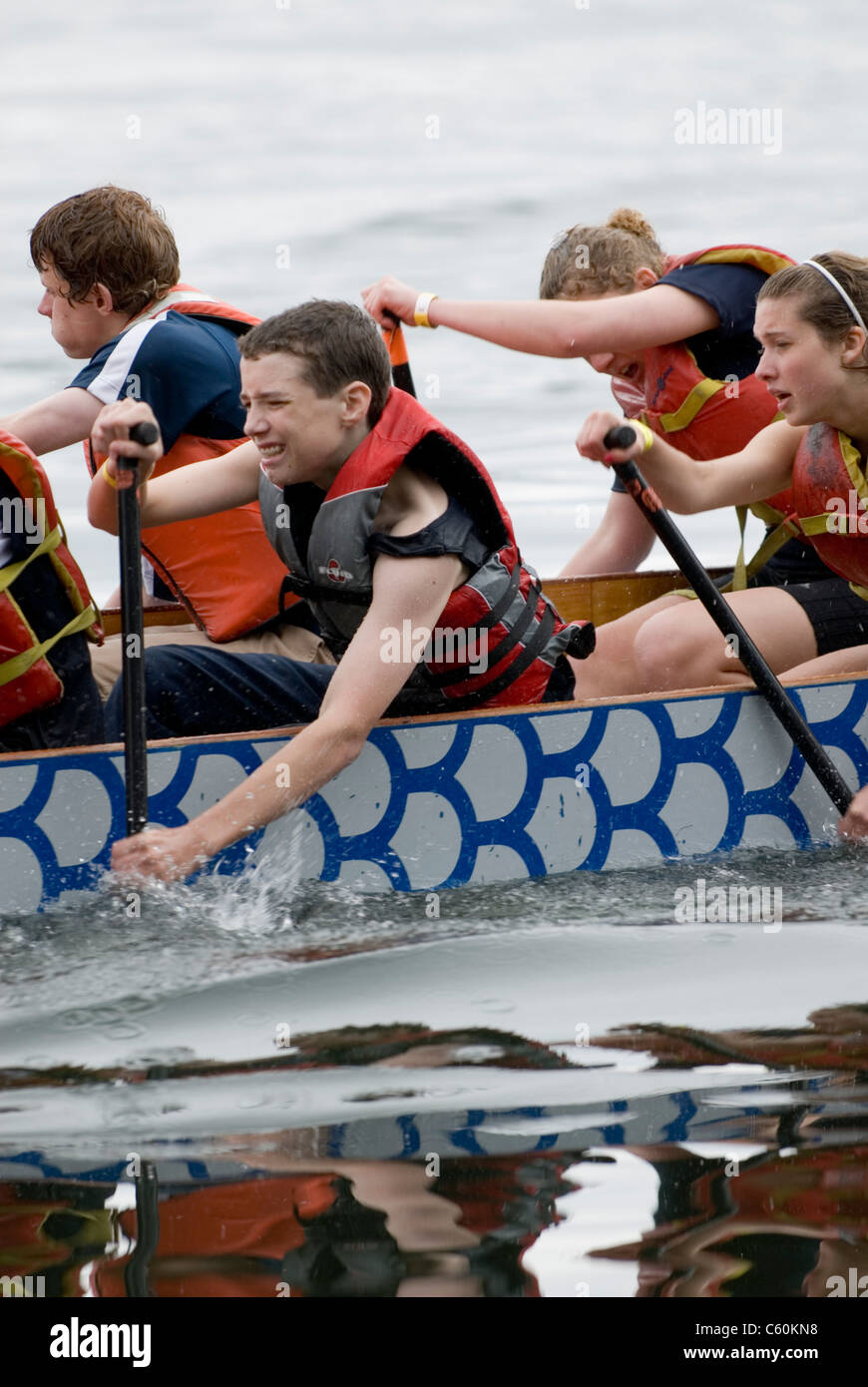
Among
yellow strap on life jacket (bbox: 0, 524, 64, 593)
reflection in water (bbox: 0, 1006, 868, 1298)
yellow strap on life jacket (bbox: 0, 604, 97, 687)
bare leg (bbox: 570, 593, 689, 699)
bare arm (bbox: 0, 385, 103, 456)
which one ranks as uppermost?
bare arm (bbox: 0, 385, 103, 456)

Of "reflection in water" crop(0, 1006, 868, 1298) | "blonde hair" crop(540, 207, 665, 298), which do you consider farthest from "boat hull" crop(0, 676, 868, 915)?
"blonde hair" crop(540, 207, 665, 298)

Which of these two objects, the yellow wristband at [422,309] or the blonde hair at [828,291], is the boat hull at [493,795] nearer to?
the blonde hair at [828,291]

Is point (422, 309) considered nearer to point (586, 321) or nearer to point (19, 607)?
point (586, 321)

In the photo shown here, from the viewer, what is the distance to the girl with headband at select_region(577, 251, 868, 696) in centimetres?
329

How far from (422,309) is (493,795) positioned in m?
1.05

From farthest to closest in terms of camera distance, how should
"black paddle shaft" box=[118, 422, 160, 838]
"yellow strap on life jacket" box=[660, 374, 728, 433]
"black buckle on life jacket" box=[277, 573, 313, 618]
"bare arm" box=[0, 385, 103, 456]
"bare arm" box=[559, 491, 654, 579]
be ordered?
"bare arm" box=[559, 491, 654, 579]
"yellow strap on life jacket" box=[660, 374, 728, 433]
"bare arm" box=[0, 385, 103, 456]
"black buckle on life jacket" box=[277, 573, 313, 618]
"black paddle shaft" box=[118, 422, 160, 838]

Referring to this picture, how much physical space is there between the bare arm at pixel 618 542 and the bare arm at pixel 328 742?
181cm

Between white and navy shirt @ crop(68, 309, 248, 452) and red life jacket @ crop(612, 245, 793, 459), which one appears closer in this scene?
white and navy shirt @ crop(68, 309, 248, 452)

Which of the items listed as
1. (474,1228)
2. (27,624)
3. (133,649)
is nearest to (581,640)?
(133,649)

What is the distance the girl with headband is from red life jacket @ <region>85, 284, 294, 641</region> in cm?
75

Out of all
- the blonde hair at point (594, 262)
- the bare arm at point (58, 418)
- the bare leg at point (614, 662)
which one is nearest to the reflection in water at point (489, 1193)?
the bare leg at point (614, 662)

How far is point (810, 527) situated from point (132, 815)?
5.03 feet

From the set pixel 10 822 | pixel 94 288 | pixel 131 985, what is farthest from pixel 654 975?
pixel 94 288

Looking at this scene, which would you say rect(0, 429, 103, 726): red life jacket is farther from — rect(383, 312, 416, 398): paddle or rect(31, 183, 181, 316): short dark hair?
rect(383, 312, 416, 398): paddle
